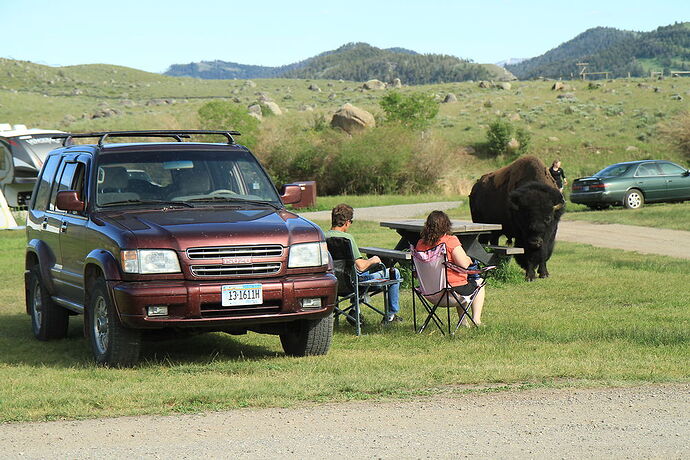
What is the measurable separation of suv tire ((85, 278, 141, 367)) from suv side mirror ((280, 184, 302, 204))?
2.06m

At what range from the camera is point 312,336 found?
9055 millimetres

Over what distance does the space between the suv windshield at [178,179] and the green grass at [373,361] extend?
1.55m

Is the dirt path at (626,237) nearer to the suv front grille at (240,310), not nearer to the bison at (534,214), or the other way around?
the bison at (534,214)

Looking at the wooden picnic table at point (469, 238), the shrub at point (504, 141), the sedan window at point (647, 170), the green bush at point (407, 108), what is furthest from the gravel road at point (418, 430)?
the green bush at point (407, 108)

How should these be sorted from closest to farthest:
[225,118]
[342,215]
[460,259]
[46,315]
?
[460,259] < [46,315] < [342,215] < [225,118]

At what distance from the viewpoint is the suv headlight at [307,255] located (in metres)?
8.52

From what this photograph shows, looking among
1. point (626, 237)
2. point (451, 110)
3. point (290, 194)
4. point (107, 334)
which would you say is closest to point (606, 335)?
point (290, 194)

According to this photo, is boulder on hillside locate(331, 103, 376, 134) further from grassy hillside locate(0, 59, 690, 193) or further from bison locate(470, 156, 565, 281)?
bison locate(470, 156, 565, 281)

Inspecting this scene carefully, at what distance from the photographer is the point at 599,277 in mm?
14875

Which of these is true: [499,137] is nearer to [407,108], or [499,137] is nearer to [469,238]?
[407,108]

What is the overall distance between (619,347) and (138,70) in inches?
5784

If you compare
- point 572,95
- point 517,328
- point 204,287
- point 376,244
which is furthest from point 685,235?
point 572,95

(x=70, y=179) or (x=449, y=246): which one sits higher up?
(x=70, y=179)

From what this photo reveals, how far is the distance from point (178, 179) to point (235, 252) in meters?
1.61
